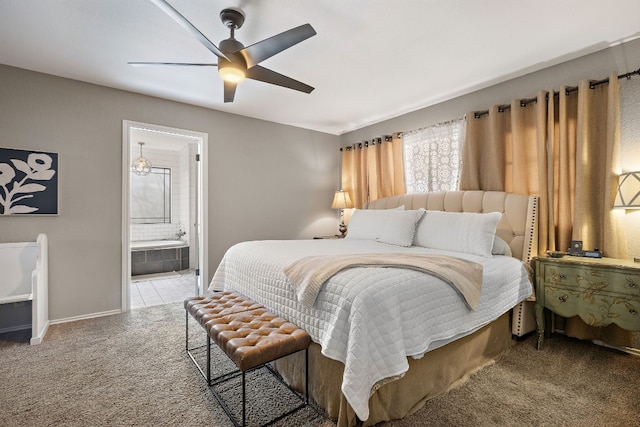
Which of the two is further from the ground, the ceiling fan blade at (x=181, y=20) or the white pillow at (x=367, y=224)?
the ceiling fan blade at (x=181, y=20)

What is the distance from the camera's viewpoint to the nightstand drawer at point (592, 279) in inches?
81.6

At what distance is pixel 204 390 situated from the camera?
1.94 metres

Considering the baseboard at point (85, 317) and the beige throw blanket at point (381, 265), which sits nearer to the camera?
the beige throw blanket at point (381, 265)

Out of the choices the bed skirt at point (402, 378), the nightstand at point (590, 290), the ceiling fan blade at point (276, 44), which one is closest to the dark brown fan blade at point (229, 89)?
the ceiling fan blade at point (276, 44)

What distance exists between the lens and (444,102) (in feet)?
12.4

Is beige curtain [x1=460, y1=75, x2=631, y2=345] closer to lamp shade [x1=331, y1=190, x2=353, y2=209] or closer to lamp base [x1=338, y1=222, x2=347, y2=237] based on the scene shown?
lamp shade [x1=331, y1=190, x2=353, y2=209]

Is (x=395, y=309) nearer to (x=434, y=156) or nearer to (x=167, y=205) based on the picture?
(x=434, y=156)

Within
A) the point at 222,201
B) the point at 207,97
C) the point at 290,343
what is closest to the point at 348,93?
the point at 207,97

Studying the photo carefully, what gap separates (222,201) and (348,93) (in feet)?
6.99

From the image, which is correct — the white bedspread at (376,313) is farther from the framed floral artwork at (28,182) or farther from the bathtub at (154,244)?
the bathtub at (154,244)

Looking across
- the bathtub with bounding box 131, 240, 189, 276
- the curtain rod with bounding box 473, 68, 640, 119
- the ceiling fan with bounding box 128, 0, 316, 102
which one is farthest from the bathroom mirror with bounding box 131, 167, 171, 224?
the curtain rod with bounding box 473, 68, 640, 119

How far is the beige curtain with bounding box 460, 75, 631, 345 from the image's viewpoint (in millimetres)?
2449

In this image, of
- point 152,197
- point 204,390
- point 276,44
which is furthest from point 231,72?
point 152,197

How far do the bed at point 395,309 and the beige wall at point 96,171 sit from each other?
148cm
